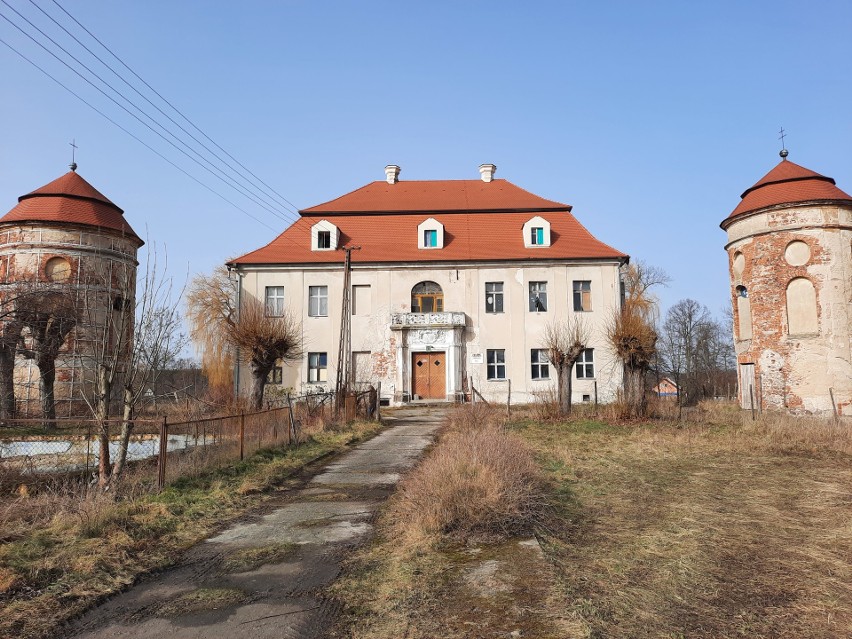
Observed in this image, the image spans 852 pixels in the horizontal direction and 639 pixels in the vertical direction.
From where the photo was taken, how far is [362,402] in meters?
22.4

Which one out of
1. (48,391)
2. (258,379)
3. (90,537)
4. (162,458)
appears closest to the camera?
(90,537)

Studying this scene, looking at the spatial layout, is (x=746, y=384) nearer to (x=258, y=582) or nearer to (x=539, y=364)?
(x=539, y=364)

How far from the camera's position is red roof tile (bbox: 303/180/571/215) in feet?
111

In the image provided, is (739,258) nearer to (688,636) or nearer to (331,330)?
(331,330)

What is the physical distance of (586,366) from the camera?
3091 cm

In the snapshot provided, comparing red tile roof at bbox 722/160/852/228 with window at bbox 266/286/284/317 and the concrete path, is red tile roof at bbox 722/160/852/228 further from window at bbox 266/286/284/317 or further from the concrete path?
the concrete path

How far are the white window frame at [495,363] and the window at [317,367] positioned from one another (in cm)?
857

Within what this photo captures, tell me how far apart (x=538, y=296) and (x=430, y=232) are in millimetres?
6880

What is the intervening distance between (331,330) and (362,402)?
32.6ft

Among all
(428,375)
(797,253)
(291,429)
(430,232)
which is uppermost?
(430,232)

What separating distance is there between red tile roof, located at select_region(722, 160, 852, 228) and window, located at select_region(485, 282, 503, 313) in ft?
38.0

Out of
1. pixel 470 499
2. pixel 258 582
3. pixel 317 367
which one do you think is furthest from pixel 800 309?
pixel 258 582

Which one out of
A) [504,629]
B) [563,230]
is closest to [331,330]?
[563,230]

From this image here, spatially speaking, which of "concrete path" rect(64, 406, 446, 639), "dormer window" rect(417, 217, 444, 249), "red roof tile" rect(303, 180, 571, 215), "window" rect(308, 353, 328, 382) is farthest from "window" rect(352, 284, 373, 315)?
"concrete path" rect(64, 406, 446, 639)
